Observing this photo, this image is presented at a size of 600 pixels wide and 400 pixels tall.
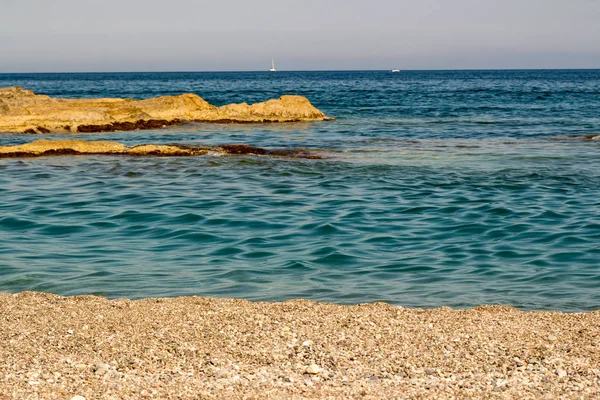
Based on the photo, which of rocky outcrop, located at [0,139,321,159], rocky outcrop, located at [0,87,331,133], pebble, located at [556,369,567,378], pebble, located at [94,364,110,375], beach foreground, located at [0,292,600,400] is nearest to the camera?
beach foreground, located at [0,292,600,400]

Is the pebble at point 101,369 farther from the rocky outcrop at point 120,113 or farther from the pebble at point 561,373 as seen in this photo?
the rocky outcrop at point 120,113

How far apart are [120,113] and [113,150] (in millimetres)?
10977

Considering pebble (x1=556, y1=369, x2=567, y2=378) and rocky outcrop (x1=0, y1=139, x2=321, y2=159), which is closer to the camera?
pebble (x1=556, y1=369, x2=567, y2=378)

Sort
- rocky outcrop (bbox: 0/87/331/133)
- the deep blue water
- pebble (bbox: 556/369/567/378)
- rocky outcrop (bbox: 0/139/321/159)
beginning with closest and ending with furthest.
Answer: pebble (bbox: 556/369/567/378) → the deep blue water → rocky outcrop (bbox: 0/139/321/159) → rocky outcrop (bbox: 0/87/331/133)

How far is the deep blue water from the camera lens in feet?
30.8

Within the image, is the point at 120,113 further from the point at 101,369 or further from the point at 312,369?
the point at 312,369

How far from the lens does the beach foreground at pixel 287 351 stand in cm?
569

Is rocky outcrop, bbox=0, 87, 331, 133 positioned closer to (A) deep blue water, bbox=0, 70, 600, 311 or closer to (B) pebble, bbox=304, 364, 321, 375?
(A) deep blue water, bbox=0, 70, 600, 311

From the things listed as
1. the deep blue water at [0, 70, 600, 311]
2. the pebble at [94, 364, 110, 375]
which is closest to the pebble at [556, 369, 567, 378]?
the deep blue water at [0, 70, 600, 311]

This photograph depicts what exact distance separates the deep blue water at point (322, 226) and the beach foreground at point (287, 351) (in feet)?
3.91

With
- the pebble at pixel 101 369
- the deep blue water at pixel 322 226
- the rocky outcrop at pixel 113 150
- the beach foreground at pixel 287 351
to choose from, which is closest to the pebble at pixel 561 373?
the beach foreground at pixel 287 351

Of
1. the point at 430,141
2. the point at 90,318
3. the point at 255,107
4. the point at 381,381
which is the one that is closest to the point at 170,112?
the point at 255,107

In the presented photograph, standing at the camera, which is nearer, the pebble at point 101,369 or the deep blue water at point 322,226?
the pebble at point 101,369

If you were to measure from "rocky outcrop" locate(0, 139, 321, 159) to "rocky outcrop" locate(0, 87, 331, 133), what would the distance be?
21.7ft
